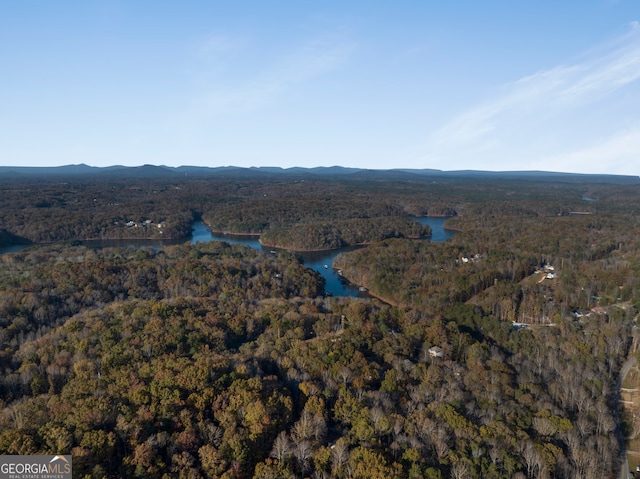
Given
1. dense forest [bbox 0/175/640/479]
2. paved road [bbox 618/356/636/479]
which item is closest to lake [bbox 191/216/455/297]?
dense forest [bbox 0/175/640/479]

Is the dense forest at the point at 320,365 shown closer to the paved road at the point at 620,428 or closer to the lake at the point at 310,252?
the paved road at the point at 620,428

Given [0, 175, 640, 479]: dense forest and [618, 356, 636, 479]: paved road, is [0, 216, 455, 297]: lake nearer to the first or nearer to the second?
[0, 175, 640, 479]: dense forest

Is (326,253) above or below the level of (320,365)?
below

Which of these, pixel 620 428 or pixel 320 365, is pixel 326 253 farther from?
pixel 620 428

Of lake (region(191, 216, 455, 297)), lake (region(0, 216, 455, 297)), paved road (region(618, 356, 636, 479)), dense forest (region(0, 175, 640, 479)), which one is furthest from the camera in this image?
lake (region(0, 216, 455, 297))

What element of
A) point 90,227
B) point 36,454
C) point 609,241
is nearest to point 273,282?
point 36,454

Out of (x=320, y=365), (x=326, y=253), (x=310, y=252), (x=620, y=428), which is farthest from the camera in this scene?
(x=310, y=252)

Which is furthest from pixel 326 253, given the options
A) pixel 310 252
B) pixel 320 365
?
pixel 320 365

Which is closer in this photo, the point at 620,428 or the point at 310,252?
the point at 620,428
